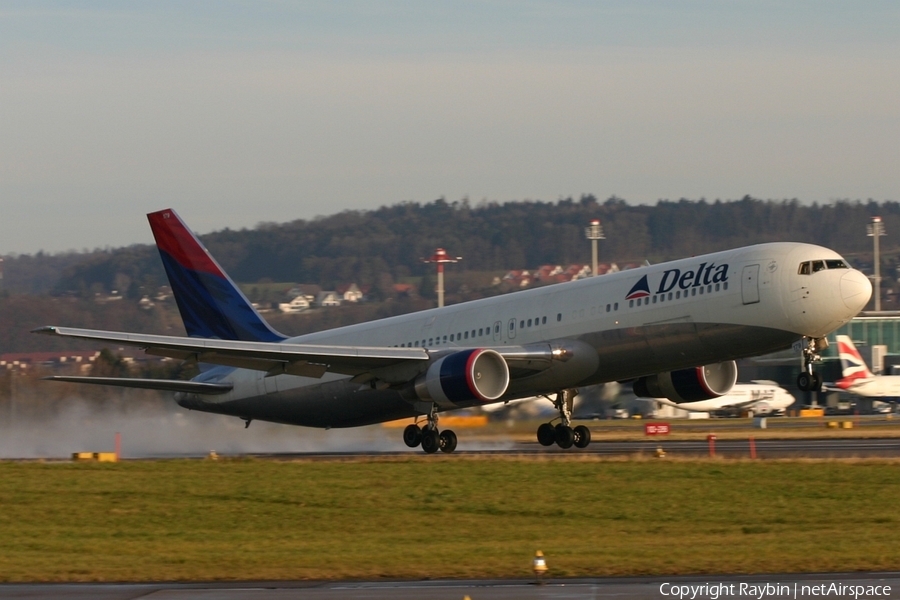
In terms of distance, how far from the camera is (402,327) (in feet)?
128

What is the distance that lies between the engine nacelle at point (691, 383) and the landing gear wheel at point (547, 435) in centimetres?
293

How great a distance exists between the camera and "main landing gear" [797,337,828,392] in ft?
103

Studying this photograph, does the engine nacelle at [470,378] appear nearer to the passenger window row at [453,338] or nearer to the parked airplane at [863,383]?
the passenger window row at [453,338]

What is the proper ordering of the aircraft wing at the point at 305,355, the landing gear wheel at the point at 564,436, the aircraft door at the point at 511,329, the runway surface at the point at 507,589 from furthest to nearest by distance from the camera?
the landing gear wheel at the point at 564,436 < the aircraft door at the point at 511,329 < the aircraft wing at the point at 305,355 < the runway surface at the point at 507,589

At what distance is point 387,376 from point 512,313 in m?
4.12

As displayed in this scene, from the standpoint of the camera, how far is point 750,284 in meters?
31.7

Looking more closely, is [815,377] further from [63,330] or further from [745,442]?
[63,330]

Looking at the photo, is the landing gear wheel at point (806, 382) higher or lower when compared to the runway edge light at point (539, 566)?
higher

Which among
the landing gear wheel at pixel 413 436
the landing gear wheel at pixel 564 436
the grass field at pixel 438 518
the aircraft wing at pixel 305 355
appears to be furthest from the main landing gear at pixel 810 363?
the landing gear wheel at pixel 413 436

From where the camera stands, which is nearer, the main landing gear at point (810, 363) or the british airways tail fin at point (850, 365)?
the main landing gear at point (810, 363)

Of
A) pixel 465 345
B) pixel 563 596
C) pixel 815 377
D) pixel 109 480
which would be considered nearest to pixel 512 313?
pixel 465 345

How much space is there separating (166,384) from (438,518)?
17385mm

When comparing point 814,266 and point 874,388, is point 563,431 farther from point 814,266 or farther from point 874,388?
point 874,388

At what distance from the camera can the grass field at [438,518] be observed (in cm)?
1820
